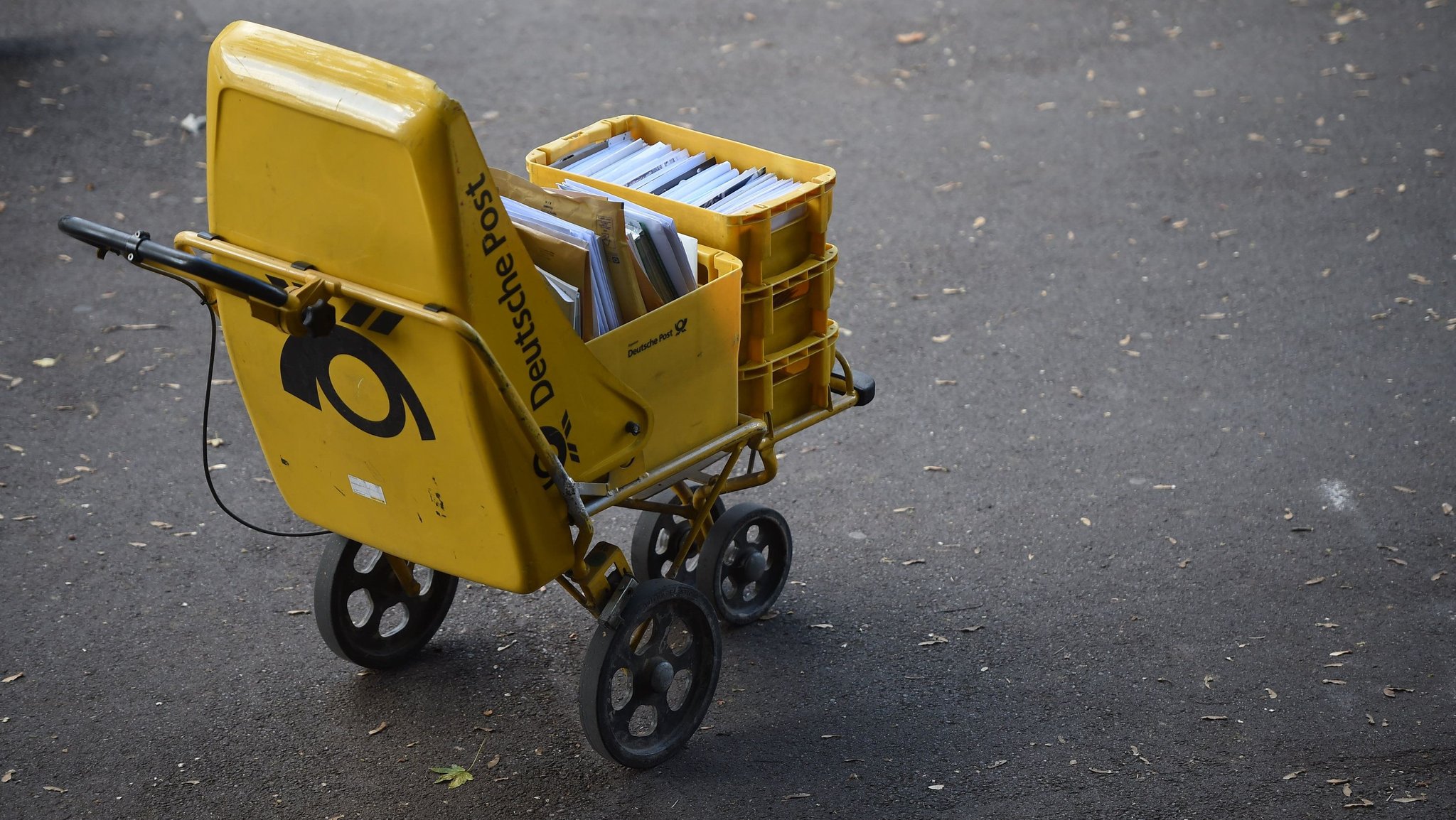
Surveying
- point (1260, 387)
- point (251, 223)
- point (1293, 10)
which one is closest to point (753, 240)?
point (251, 223)

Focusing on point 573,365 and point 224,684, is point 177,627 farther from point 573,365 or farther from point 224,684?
point 573,365

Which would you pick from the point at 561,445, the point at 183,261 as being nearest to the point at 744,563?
the point at 561,445

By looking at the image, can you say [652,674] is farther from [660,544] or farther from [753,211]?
[753,211]

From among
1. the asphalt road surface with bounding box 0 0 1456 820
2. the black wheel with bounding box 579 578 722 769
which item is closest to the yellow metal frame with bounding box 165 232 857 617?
the black wheel with bounding box 579 578 722 769

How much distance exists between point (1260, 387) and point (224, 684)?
4.48 meters

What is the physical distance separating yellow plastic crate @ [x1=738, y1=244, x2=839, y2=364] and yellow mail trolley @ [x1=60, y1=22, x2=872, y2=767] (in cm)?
4

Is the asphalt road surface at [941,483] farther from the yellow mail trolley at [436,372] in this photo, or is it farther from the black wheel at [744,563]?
the yellow mail trolley at [436,372]

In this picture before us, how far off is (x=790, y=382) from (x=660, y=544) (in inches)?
33.4

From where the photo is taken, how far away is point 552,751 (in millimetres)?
4191

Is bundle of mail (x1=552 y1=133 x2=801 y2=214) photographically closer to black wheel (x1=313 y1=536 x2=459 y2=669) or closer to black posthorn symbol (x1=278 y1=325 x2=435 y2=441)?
black posthorn symbol (x1=278 y1=325 x2=435 y2=441)

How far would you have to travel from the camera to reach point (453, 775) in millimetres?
4074

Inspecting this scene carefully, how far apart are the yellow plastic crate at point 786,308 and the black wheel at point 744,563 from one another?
673 millimetres

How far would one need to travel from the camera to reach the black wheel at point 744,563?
4.58 metres

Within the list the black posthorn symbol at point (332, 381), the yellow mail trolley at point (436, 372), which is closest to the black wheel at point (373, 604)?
the yellow mail trolley at point (436, 372)
